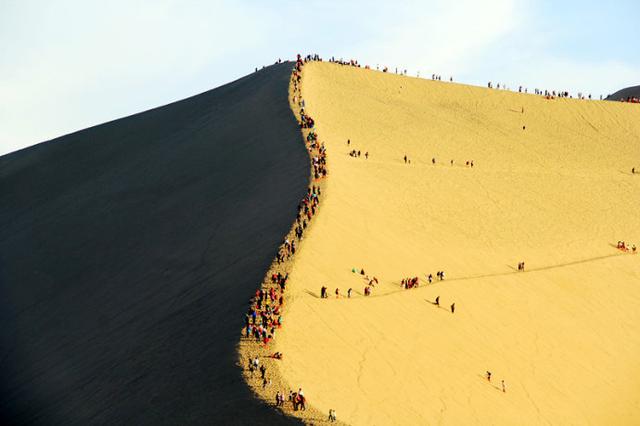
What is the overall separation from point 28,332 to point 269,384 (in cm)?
1425

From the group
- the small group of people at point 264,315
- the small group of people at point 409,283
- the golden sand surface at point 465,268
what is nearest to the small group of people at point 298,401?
the golden sand surface at point 465,268

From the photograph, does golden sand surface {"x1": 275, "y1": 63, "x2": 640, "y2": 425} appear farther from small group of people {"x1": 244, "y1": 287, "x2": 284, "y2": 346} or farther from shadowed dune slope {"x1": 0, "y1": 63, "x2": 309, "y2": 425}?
shadowed dune slope {"x1": 0, "y1": 63, "x2": 309, "y2": 425}

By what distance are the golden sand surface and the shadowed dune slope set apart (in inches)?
Answer: 79.7

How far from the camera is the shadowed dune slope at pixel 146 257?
23.8m

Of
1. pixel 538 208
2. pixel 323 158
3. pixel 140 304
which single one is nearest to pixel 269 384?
pixel 140 304

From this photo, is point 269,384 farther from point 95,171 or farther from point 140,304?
point 95,171

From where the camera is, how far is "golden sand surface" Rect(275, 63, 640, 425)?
79.5ft

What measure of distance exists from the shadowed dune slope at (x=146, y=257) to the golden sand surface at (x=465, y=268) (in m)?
2.02

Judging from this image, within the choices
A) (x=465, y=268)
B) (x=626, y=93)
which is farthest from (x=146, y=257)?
(x=626, y=93)

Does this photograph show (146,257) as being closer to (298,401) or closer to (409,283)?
(409,283)

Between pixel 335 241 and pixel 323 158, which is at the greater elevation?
pixel 323 158

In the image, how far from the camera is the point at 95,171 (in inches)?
2083

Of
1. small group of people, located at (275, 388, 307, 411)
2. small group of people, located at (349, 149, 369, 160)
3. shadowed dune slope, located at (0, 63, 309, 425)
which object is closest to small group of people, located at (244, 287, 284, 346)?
shadowed dune slope, located at (0, 63, 309, 425)

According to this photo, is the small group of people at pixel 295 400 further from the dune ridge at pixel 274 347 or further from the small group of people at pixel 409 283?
the small group of people at pixel 409 283
